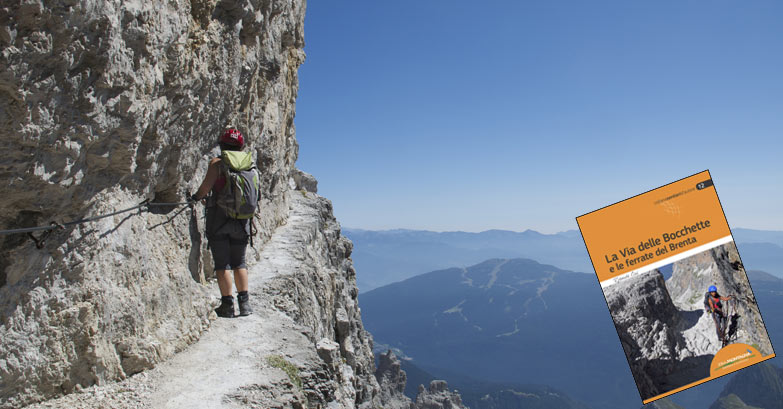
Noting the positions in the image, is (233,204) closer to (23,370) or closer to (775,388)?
(23,370)

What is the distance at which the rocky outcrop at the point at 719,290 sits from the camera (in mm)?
6957

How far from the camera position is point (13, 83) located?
13.4 feet

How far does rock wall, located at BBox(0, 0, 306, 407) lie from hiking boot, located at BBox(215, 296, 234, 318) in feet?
1.37

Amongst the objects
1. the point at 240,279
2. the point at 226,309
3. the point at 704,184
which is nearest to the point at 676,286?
the point at 704,184

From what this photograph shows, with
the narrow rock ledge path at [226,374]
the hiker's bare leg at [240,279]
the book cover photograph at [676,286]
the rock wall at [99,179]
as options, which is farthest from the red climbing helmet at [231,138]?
the book cover photograph at [676,286]

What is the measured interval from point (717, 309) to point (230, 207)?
8714mm

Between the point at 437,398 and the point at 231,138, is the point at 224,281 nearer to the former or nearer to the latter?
the point at 231,138

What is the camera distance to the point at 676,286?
25.6ft

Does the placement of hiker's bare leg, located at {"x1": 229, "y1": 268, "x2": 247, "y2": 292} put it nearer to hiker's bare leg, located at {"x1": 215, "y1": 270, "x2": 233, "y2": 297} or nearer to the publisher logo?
hiker's bare leg, located at {"x1": 215, "y1": 270, "x2": 233, "y2": 297}

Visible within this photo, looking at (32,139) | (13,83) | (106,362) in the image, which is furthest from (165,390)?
(13,83)

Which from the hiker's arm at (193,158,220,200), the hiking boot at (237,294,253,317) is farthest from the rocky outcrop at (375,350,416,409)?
the hiker's arm at (193,158,220,200)

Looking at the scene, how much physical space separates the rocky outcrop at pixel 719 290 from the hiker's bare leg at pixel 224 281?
7933 millimetres

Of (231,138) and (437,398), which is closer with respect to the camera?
(231,138)

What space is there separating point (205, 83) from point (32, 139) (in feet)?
13.1
